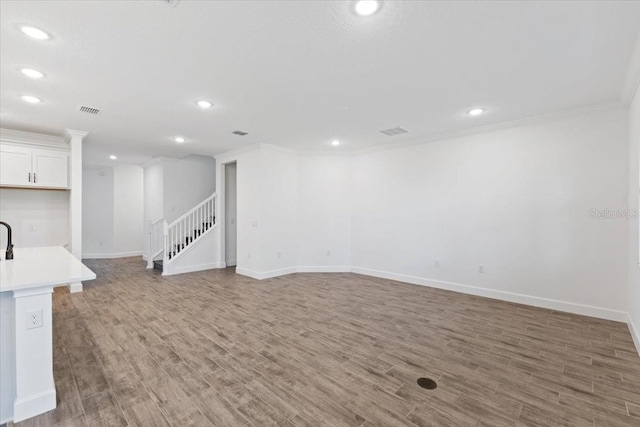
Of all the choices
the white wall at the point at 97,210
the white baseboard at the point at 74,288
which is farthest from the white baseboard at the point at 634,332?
the white wall at the point at 97,210

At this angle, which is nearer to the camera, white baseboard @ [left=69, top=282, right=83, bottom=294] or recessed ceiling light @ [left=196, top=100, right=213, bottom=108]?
recessed ceiling light @ [left=196, top=100, right=213, bottom=108]

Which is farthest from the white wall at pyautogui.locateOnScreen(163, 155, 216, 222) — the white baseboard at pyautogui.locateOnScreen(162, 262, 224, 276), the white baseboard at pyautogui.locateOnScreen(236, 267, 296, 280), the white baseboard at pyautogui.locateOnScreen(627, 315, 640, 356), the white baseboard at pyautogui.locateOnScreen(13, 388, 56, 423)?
the white baseboard at pyautogui.locateOnScreen(627, 315, 640, 356)

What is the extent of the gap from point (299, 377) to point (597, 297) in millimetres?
4207

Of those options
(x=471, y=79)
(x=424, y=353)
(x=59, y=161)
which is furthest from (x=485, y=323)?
(x=59, y=161)

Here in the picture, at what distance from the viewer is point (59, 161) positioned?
17.3 feet

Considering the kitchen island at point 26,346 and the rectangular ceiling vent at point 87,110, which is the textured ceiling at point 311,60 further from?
the kitchen island at point 26,346

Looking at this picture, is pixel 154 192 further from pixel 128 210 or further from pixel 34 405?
pixel 34 405

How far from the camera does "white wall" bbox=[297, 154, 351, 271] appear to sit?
6.57 metres

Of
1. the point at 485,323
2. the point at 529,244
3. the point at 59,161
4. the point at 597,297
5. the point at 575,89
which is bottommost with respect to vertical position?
the point at 485,323

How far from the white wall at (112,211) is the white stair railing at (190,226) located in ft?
9.92

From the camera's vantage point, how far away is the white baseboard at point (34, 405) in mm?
1862

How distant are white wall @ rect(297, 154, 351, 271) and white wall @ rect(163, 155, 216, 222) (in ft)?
11.3

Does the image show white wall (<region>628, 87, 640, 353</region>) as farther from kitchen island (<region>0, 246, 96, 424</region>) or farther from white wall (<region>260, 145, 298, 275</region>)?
white wall (<region>260, 145, 298, 275</region>)

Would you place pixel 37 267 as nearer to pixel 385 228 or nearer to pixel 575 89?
pixel 385 228
